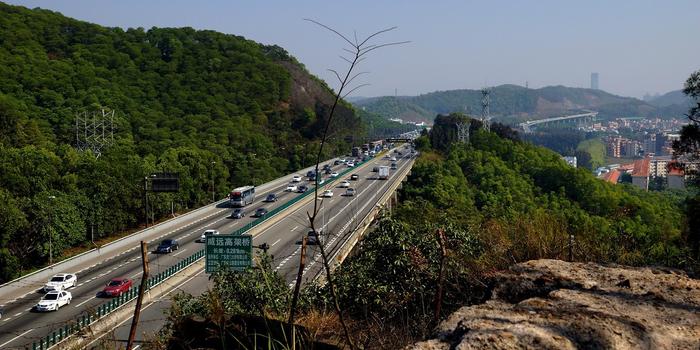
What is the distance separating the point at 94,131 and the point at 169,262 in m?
28.6

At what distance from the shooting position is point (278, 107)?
87562mm

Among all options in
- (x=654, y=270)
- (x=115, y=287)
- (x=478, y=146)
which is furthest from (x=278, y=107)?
(x=654, y=270)

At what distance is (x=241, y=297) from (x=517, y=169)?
5524 centimetres

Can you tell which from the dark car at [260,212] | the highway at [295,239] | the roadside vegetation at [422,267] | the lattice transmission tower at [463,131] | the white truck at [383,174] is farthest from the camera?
the lattice transmission tower at [463,131]

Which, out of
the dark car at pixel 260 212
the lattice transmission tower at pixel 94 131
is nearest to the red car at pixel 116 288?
the dark car at pixel 260 212

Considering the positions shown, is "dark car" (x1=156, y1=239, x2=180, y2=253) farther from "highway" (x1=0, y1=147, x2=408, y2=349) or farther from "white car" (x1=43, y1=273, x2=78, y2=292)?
"white car" (x1=43, y1=273, x2=78, y2=292)

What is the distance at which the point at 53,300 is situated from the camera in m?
22.1

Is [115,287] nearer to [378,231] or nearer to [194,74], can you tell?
[378,231]

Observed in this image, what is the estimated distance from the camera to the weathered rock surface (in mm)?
4676

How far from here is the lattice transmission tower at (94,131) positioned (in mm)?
52469

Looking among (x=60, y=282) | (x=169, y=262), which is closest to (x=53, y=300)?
(x=60, y=282)

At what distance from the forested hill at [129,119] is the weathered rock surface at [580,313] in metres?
21.7

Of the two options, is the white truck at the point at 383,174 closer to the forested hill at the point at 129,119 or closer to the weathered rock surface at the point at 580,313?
the forested hill at the point at 129,119

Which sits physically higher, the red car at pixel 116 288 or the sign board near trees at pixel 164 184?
the sign board near trees at pixel 164 184
